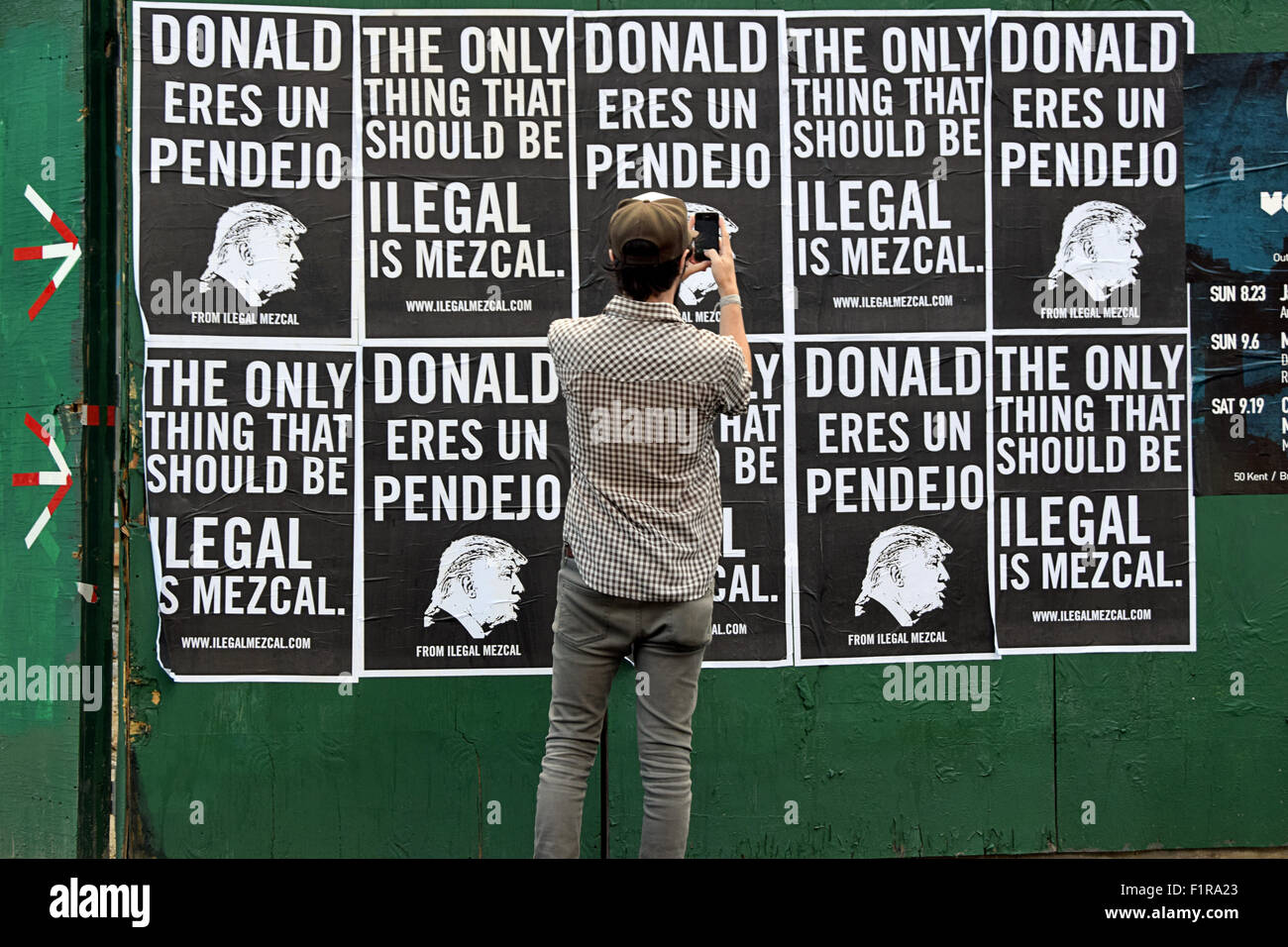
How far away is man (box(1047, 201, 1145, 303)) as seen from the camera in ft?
14.9

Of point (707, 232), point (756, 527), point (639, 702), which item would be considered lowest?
point (639, 702)

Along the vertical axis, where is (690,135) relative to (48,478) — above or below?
above

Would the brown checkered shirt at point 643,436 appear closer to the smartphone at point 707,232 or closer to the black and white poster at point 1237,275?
the smartphone at point 707,232

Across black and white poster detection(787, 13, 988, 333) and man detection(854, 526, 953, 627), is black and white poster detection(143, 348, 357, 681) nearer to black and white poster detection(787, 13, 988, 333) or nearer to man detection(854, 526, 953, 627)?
black and white poster detection(787, 13, 988, 333)

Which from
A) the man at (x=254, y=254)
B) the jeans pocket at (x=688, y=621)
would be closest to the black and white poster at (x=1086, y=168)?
the jeans pocket at (x=688, y=621)

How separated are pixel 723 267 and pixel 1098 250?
1.82m

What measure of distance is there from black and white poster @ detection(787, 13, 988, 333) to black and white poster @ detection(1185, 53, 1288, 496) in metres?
0.84

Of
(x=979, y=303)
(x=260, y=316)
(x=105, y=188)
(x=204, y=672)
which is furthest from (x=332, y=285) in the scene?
(x=979, y=303)

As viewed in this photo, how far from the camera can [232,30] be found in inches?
173

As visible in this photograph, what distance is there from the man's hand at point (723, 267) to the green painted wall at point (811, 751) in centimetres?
139

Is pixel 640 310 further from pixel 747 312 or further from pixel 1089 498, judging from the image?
pixel 1089 498

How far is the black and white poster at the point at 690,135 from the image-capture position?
4449mm

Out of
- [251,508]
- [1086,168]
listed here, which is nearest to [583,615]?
[251,508]

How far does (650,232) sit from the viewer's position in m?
3.22
